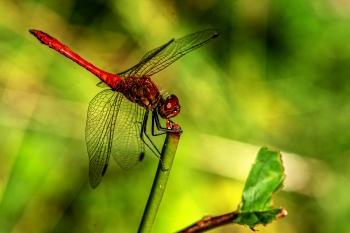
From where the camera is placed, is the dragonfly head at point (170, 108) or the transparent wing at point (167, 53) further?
the transparent wing at point (167, 53)

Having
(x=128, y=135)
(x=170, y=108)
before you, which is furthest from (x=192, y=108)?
(x=170, y=108)

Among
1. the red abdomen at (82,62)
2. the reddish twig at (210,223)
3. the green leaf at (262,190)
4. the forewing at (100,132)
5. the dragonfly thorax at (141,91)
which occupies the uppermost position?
the red abdomen at (82,62)

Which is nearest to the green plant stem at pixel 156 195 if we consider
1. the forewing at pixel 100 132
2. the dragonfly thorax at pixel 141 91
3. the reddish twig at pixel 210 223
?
the reddish twig at pixel 210 223

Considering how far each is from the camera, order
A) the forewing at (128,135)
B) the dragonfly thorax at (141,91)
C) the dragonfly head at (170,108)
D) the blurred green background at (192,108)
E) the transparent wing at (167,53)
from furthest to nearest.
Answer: the blurred green background at (192,108) < the transparent wing at (167,53) < the forewing at (128,135) < the dragonfly thorax at (141,91) < the dragonfly head at (170,108)

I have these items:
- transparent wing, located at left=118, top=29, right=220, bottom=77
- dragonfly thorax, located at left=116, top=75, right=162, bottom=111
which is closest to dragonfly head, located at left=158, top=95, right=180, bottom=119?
dragonfly thorax, located at left=116, top=75, right=162, bottom=111

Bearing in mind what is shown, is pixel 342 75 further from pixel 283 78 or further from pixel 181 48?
pixel 181 48

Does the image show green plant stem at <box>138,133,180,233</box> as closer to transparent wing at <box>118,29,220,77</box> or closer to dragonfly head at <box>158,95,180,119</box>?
dragonfly head at <box>158,95,180,119</box>

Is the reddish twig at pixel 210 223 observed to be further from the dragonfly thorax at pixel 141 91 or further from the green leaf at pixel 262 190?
the dragonfly thorax at pixel 141 91
